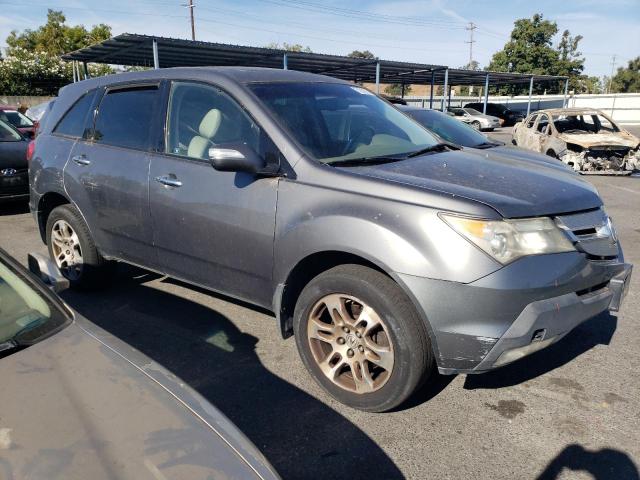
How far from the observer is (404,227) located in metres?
2.55

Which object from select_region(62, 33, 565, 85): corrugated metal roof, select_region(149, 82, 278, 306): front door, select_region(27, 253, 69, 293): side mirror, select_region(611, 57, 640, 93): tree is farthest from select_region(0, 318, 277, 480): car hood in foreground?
select_region(611, 57, 640, 93): tree

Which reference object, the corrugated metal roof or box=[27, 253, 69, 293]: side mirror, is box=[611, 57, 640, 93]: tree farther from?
box=[27, 253, 69, 293]: side mirror

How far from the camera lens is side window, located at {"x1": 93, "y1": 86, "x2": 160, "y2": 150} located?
3840 mm

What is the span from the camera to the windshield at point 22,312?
1.89 metres

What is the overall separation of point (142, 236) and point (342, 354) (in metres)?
1.79

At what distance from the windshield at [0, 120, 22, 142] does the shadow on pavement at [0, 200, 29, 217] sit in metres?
1.04

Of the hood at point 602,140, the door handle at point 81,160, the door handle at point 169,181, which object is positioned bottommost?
the hood at point 602,140

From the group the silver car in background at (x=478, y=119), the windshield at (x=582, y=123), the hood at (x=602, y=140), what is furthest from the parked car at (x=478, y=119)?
the hood at (x=602, y=140)

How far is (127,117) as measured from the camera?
13.2ft

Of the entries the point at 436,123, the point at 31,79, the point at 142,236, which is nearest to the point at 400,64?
the point at 436,123

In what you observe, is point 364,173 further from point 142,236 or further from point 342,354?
point 142,236

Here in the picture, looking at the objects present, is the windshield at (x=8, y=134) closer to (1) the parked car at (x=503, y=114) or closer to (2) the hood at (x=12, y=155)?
(2) the hood at (x=12, y=155)

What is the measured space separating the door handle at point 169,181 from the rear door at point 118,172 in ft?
0.53

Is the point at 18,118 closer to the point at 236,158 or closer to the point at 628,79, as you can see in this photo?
the point at 236,158
